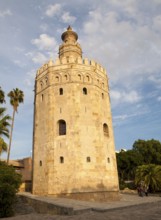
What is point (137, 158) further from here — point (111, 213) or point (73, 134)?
point (111, 213)

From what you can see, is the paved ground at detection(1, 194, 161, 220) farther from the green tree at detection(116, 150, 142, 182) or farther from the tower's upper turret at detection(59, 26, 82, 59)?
the green tree at detection(116, 150, 142, 182)

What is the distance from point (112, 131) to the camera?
22.5 metres

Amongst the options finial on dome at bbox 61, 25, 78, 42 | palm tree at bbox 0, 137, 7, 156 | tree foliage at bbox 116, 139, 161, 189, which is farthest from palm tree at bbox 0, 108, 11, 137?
tree foliage at bbox 116, 139, 161, 189

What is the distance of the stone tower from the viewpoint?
1862cm

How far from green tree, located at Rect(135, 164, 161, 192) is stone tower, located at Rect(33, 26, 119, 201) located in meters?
6.42

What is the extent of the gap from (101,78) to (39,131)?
335 inches

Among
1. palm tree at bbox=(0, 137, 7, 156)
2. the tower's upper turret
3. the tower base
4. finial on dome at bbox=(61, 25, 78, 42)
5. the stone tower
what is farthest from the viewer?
finial on dome at bbox=(61, 25, 78, 42)

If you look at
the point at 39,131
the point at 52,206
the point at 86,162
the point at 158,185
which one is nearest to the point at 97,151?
the point at 86,162

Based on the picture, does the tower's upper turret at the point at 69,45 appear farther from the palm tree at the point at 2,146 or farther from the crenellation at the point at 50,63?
the palm tree at the point at 2,146

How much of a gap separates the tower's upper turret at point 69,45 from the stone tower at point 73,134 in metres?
2.30

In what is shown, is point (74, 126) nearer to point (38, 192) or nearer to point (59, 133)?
point (59, 133)

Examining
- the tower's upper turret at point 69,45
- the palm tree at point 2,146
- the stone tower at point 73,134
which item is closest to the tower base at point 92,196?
the stone tower at point 73,134

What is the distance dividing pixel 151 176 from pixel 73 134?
11.8 metres

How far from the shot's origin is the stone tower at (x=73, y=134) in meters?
18.6
